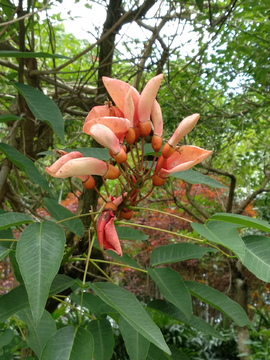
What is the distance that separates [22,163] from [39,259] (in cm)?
41

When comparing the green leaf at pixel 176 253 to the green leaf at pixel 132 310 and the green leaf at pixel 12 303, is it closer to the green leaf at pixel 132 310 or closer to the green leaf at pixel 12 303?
the green leaf at pixel 132 310

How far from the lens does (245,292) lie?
2.63 metres

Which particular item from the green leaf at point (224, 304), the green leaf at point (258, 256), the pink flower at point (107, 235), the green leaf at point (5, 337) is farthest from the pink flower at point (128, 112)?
the green leaf at point (5, 337)

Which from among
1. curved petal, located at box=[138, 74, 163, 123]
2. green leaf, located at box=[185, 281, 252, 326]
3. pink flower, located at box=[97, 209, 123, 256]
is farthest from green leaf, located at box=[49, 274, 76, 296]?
curved petal, located at box=[138, 74, 163, 123]

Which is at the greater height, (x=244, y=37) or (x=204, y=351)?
(x=244, y=37)

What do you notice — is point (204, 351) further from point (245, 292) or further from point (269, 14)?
point (269, 14)

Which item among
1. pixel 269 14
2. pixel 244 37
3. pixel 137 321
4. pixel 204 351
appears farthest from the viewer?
pixel 204 351

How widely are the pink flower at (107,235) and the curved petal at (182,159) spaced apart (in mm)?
147

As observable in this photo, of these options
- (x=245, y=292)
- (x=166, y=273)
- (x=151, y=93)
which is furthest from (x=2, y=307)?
(x=245, y=292)

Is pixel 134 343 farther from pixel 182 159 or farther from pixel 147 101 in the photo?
pixel 147 101

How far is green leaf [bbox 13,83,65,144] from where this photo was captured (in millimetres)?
821

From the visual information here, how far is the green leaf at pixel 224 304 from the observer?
75cm

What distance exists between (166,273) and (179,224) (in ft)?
12.6

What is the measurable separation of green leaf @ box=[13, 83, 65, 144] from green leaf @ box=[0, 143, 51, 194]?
114 millimetres
